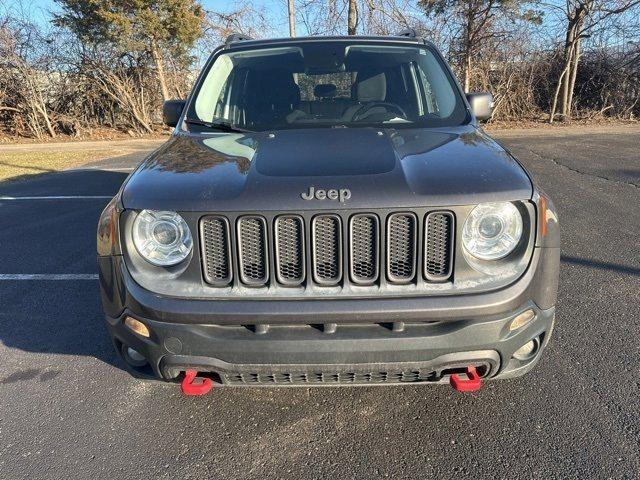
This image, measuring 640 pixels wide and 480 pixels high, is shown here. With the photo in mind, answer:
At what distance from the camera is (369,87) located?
3574 mm

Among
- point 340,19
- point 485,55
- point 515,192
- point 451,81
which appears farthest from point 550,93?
point 515,192

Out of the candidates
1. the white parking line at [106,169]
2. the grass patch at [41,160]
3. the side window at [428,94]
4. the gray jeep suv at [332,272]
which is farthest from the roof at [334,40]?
the grass patch at [41,160]

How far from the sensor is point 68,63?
18.6 meters

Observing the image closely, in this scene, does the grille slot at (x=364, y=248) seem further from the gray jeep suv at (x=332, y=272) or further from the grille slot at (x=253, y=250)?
the grille slot at (x=253, y=250)

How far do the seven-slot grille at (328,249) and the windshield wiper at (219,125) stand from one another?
123 centimetres

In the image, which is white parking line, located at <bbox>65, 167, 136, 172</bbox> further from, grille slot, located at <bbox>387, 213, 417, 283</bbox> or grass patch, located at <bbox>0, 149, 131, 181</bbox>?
grille slot, located at <bbox>387, 213, 417, 283</bbox>

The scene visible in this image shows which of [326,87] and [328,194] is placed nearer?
[328,194]

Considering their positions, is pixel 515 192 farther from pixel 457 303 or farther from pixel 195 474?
pixel 195 474

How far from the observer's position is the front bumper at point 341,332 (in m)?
2.01

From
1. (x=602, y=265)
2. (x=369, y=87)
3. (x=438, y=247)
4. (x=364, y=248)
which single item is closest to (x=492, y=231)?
(x=438, y=247)

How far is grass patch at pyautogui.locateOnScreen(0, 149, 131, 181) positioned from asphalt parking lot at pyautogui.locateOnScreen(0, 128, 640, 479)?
8.07 m

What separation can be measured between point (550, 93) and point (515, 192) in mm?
19385

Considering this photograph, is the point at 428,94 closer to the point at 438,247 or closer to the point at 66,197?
the point at 438,247

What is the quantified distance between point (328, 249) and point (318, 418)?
39.7 inches
